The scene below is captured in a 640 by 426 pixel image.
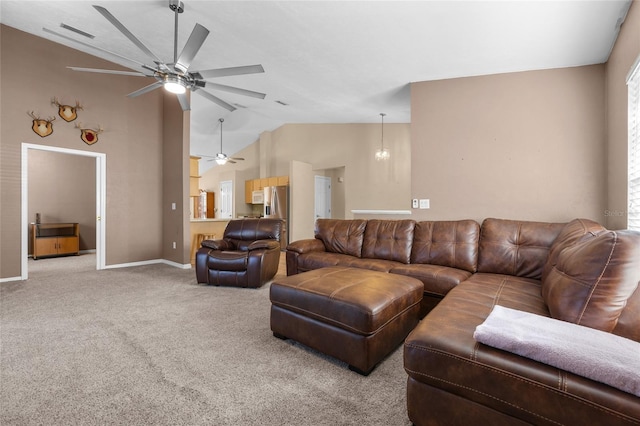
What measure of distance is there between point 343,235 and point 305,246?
0.53 meters

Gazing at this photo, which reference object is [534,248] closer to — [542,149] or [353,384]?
[542,149]

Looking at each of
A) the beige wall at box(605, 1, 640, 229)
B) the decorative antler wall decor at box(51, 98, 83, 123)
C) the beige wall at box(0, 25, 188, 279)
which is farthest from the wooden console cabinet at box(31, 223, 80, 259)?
the beige wall at box(605, 1, 640, 229)

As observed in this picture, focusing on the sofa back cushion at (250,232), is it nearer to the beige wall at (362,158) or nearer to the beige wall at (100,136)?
the beige wall at (100,136)

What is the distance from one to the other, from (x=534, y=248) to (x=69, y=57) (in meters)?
6.77

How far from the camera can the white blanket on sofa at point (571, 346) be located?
0.93 m

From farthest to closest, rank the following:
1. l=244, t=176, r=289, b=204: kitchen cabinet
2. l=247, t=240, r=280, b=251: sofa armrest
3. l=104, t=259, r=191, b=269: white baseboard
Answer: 1. l=244, t=176, r=289, b=204: kitchen cabinet
2. l=104, t=259, r=191, b=269: white baseboard
3. l=247, t=240, r=280, b=251: sofa armrest

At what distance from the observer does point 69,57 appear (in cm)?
452

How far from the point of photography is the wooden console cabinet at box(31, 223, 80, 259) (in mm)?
5914

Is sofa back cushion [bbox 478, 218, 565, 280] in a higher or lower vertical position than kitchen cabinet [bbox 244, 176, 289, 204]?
lower

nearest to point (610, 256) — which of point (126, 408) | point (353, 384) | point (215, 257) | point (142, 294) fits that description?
point (353, 384)

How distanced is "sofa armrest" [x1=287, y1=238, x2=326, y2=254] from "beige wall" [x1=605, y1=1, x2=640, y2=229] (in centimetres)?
Result: 300

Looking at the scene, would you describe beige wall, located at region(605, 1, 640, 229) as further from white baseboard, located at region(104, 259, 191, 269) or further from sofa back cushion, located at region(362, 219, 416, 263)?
white baseboard, located at region(104, 259, 191, 269)

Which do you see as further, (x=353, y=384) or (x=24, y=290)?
(x=24, y=290)

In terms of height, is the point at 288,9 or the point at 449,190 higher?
the point at 288,9
